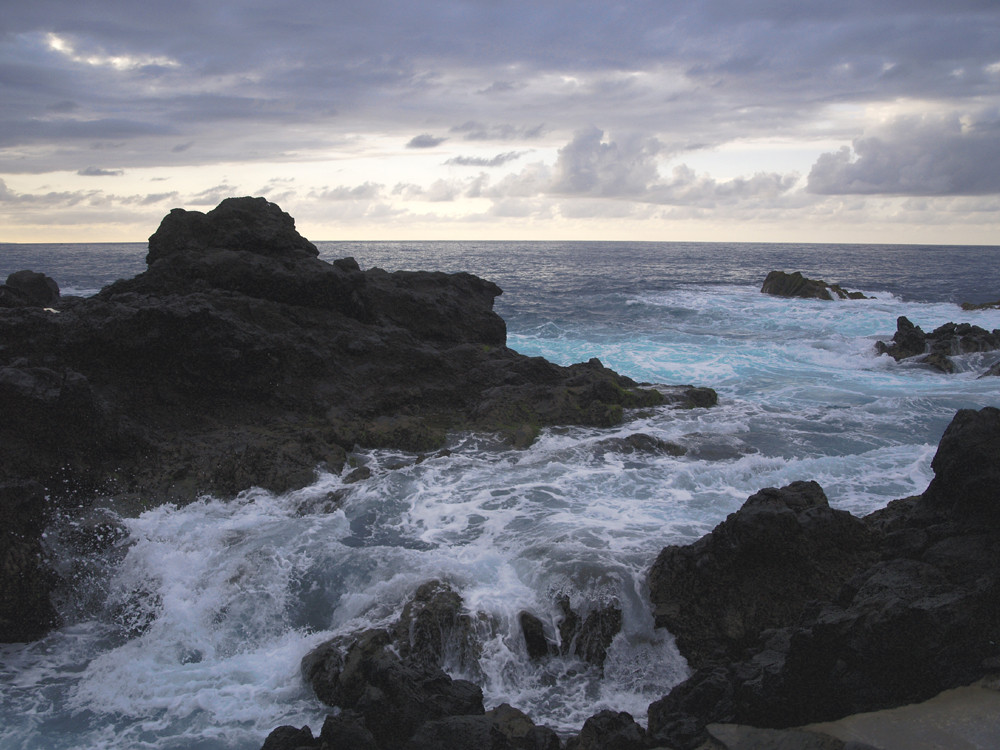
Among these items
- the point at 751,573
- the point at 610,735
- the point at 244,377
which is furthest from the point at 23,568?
the point at 751,573

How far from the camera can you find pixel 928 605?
498 cm

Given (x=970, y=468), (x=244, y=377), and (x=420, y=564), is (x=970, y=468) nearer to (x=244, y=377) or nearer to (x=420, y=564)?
(x=420, y=564)

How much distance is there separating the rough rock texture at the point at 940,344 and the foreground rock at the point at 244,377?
10.9 m

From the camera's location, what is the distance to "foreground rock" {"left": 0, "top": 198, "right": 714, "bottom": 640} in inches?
364

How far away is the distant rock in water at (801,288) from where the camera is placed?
128ft

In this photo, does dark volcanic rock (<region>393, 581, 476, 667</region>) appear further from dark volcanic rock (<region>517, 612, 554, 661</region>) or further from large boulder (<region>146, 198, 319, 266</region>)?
large boulder (<region>146, 198, 319, 266</region>)

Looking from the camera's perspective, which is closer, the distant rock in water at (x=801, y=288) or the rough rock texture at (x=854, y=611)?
the rough rock texture at (x=854, y=611)

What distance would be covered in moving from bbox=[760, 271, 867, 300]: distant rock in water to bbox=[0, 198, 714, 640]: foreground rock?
94.5ft

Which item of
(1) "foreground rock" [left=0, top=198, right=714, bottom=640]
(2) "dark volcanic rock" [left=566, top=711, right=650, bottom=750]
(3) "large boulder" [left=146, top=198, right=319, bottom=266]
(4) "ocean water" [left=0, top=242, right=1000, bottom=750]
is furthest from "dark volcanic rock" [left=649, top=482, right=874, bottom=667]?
(3) "large boulder" [left=146, top=198, right=319, bottom=266]

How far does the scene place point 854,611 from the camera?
5234 millimetres

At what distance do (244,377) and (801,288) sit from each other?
3748 cm

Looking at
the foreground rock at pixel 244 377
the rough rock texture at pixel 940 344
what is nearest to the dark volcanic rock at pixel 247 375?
the foreground rock at pixel 244 377

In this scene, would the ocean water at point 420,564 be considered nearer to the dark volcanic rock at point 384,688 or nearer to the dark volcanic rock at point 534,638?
the dark volcanic rock at point 534,638

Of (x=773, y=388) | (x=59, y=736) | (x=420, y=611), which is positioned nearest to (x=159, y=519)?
(x=59, y=736)
